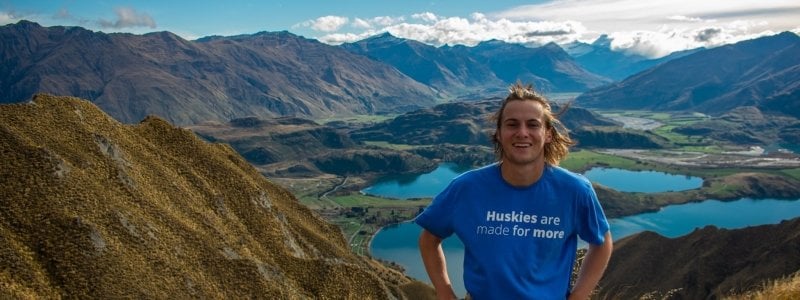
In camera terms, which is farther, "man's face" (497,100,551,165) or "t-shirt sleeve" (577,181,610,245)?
"t-shirt sleeve" (577,181,610,245)

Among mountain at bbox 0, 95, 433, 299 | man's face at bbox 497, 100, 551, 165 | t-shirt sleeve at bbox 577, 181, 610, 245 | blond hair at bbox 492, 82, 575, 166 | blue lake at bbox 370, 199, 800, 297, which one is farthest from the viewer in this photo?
blue lake at bbox 370, 199, 800, 297

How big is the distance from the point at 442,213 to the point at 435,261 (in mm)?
662

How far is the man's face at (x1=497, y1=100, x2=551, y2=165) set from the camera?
7.29 metres

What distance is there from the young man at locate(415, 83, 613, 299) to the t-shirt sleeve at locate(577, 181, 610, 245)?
0.04 ft

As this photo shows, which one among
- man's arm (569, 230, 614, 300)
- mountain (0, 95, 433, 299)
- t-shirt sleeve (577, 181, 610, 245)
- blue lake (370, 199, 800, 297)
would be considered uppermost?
t-shirt sleeve (577, 181, 610, 245)

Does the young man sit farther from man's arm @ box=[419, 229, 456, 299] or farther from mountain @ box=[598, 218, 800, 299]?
mountain @ box=[598, 218, 800, 299]

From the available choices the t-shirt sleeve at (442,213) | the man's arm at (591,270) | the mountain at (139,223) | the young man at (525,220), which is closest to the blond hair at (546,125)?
the young man at (525,220)

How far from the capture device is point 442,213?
7.77 m

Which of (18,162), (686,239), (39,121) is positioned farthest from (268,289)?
(686,239)

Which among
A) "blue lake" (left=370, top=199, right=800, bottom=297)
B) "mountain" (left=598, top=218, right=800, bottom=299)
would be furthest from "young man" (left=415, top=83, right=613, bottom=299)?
"blue lake" (left=370, top=199, right=800, bottom=297)

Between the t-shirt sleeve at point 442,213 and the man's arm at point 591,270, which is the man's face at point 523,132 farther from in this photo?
the man's arm at point 591,270

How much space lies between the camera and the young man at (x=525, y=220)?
732 cm

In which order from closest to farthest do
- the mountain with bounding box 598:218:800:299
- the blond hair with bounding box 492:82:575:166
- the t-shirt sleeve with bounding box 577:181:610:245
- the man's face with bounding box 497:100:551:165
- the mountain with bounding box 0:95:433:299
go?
1. the man's face with bounding box 497:100:551:165
2. the t-shirt sleeve with bounding box 577:181:610:245
3. the blond hair with bounding box 492:82:575:166
4. the mountain with bounding box 0:95:433:299
5. the mountain with bounding box 598:218:800:299

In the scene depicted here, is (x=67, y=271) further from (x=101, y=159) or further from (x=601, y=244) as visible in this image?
(x=601, y=244)
